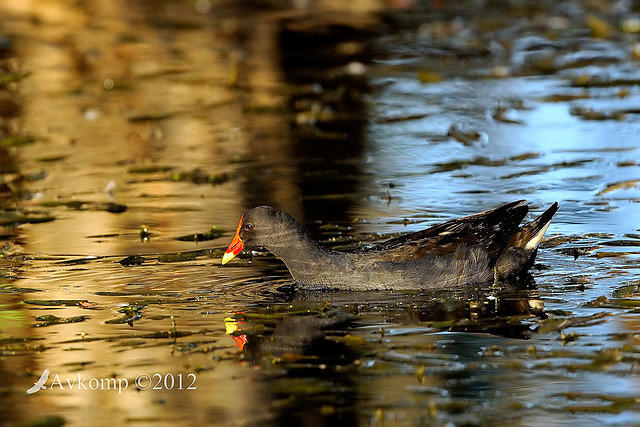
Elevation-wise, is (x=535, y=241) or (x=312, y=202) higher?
(x=535, y=241)

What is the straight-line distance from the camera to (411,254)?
8.15m

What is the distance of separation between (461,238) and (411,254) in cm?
41

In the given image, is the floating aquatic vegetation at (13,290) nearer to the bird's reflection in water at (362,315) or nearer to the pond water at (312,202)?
the pond water at (312,202)

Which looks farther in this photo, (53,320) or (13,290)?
(13,290)

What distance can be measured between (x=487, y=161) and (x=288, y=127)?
3.21m

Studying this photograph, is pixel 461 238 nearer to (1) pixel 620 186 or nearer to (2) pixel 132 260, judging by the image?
(2) pixel 132 260

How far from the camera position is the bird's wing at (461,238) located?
26.8 ft

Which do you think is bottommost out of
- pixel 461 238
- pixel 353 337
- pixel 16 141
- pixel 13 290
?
pixel 16 141

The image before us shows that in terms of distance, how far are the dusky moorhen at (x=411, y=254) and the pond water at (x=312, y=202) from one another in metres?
0.15

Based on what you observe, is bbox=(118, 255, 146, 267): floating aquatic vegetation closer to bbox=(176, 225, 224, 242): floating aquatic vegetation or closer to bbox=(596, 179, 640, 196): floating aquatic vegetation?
bbox=(176, 225, 224, 242): floating aquatic vegetation

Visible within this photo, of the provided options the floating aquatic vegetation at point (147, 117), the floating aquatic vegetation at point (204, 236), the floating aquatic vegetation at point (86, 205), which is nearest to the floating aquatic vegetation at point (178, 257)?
the floating aquatic vegetation at point (204, 236)

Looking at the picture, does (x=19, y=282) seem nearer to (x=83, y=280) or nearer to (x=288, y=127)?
(x=83, y=280)

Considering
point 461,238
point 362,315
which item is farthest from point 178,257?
point 461,238

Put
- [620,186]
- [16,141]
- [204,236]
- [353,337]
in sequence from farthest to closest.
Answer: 1. [16,141]
2. [620,186]
3. [204,236]
4. [353,337]
